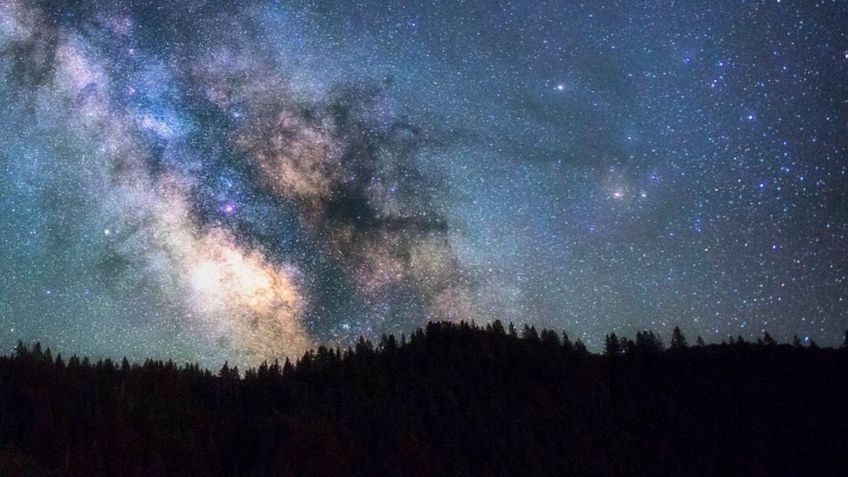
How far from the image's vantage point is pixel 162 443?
2491 inches

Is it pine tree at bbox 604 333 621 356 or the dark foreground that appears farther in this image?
pine tree at bbox 604 333 621 356

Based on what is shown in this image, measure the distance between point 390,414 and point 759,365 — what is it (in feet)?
169

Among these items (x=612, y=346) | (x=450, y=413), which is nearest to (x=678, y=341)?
(x=612, y=346)

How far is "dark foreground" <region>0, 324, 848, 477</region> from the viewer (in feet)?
205

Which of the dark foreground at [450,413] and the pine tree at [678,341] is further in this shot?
the pine tree at [678,341]

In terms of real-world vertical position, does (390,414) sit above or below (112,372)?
below

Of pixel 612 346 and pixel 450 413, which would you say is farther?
pixel 612 346

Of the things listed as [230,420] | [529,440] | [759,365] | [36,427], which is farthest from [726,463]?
[36,427]

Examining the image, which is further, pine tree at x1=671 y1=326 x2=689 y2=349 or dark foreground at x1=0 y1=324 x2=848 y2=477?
pine tree at x1=671 y1=326 x2=689 y2=349

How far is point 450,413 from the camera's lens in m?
78.1

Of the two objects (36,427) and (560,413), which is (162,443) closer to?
(36,427)

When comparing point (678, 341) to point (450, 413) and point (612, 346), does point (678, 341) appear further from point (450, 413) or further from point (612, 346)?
point (450, 413)

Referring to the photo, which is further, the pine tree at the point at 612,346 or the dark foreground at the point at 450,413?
the pine tree at the point at 612,346

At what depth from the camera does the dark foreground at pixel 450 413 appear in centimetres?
6256
